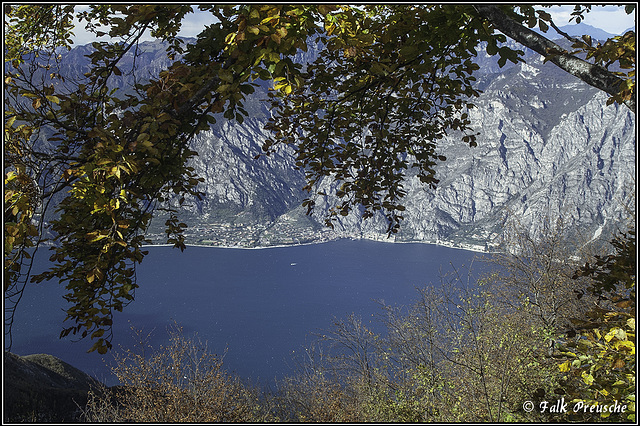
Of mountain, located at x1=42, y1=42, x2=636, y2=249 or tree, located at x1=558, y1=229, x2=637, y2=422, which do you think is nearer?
tree, located at x1=558, y1=229, x2=637, y2=422

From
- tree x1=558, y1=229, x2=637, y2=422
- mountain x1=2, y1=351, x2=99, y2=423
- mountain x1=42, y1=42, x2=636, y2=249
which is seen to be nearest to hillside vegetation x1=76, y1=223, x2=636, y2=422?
tree x1=558, y1=229, x2=637, y2=422

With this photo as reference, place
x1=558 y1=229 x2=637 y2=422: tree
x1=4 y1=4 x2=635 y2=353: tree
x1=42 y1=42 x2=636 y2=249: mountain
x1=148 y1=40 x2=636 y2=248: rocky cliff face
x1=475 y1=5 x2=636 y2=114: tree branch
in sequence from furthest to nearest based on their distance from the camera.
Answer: x1=148 y1=40 x2=636 y2=248: rocky cliff face → x1=42 y1=42 x2=636 y2=249: mountain → x1=475 y1=5 x2=636 y2=114: tree branch → x1=558 y1=229 x2=637 y2=422: tree → x1=4 y1=4 x2=635 y2=353: tree

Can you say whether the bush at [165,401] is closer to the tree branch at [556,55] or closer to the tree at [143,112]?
the tree at [143,112]

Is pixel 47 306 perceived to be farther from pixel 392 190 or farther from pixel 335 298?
pixel 392 190

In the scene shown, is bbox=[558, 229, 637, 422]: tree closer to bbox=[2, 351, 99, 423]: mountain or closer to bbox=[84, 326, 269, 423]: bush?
bbox=[84, 326, 269, 423]: bush

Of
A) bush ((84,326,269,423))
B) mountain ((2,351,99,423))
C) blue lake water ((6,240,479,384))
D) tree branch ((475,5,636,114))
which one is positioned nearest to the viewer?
tree branch ((475,5,636,114))

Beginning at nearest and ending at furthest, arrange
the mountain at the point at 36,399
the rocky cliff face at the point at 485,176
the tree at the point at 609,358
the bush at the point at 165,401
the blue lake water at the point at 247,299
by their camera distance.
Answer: the tree at the point at 609,358 < the mountain at the point at 36,399 < the bush at the point at 165,401 < the blue lake water at the point at 247,299 < the rocky cliff face at the point at 485,176

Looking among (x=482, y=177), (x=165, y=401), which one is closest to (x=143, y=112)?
(x=165, y=401)

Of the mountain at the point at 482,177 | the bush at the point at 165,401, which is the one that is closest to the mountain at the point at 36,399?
the bush at the point at 165,401
